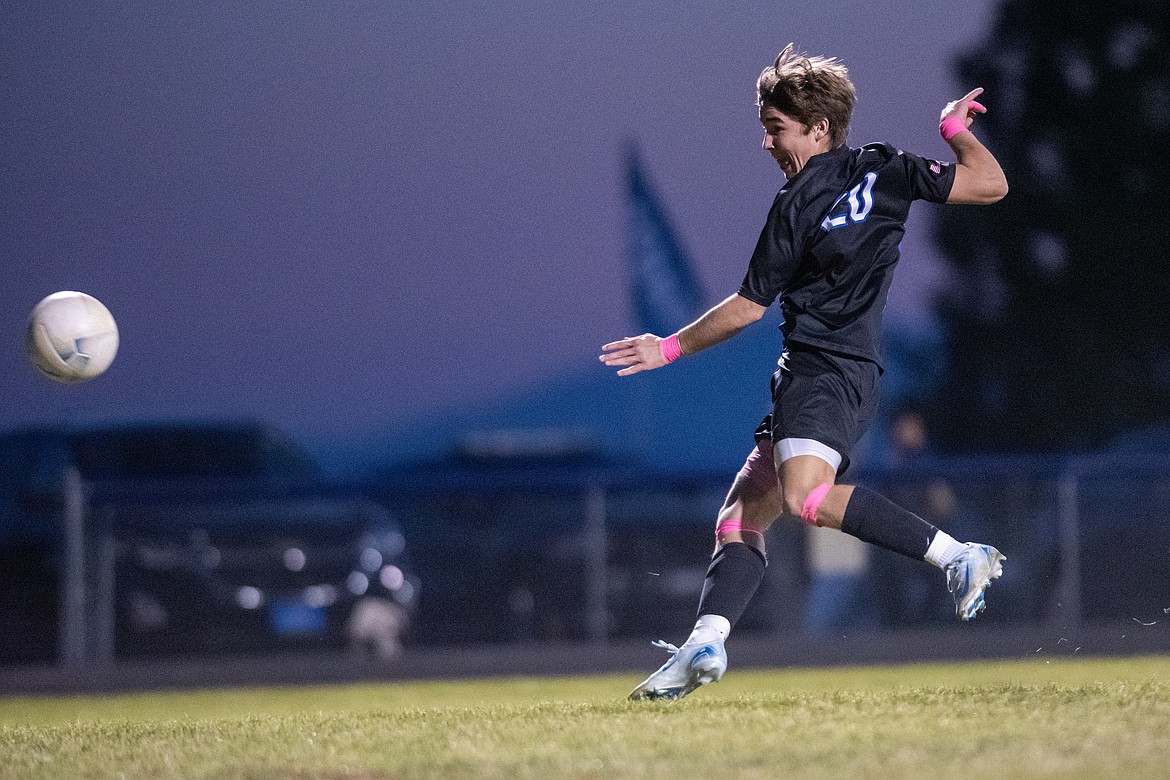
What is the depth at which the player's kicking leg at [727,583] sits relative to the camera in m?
5.23

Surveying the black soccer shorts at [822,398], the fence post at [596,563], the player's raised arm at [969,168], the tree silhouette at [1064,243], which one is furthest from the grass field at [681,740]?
the tree silhouette at [1064,243]

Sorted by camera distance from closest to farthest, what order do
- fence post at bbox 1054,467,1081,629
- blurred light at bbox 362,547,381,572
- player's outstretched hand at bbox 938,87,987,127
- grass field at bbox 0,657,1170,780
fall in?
1. grass field at bbox 0,657,1170,780
2. player's outstretched hand at bbox 938,87,987,127
3. fence post at bbox 1054,467,1081,629
4. blurred light at bbox 362,547,381,572

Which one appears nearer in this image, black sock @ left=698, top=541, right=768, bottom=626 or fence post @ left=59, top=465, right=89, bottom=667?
black sock @ left=698, top=541, right=768, bottom=626

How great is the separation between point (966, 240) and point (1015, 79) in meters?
3.36

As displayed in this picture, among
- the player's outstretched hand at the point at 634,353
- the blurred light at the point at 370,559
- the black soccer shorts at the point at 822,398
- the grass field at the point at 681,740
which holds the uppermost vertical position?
the player's outstretched hand at the point at 634,353

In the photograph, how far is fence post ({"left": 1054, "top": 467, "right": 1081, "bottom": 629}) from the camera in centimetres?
1123

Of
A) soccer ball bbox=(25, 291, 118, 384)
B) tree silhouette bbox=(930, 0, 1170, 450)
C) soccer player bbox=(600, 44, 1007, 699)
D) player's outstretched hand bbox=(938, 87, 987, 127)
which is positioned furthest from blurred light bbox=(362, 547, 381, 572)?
tree silhouette bbox=(930, 0, 1170, 450)

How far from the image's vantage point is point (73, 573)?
1125cm

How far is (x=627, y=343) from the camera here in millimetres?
5473

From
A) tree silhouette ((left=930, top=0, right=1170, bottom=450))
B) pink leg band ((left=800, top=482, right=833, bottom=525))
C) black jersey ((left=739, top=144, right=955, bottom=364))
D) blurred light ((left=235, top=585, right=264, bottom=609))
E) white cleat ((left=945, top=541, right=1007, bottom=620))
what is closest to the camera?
white cleat ((left=945, top=541, right=1007, bottom=620))

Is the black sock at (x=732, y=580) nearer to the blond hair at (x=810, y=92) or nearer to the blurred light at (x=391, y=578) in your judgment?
the blond hair at (x=810, y=92)

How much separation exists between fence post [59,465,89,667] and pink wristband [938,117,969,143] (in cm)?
786

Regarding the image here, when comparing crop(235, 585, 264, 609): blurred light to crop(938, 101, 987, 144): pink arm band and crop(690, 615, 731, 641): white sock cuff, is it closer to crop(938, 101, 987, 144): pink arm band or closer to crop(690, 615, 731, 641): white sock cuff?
crop(690, 615, 731, 641): white sock cuff

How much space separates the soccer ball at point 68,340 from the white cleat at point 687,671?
342 centimetres
